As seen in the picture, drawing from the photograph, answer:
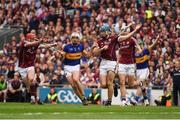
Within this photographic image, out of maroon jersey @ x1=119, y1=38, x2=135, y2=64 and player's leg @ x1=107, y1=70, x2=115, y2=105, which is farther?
maroon jersey @ x1=119, y1=38, x2=135, y2=64

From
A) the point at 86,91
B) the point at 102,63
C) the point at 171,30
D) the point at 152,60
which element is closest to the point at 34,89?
the point at 102,63

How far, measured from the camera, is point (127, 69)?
86.2 ft

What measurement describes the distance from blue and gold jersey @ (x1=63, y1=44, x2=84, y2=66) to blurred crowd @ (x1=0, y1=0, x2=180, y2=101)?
4.62 metres

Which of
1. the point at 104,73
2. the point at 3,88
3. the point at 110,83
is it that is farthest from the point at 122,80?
the point at 3,88

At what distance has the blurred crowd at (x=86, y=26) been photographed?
32.8 metres

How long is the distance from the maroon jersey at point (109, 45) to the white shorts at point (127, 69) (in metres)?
1.03

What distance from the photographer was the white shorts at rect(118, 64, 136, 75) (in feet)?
84.9

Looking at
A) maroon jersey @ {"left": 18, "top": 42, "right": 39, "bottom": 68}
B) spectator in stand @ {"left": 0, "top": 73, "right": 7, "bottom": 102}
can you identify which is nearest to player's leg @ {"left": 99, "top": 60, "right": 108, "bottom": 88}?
maroon jersey @ {"left": 18, "top": 42, "right": 39, "bottom": 68}

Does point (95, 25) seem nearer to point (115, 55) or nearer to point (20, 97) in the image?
point (20, 97)

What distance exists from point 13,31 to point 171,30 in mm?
8981

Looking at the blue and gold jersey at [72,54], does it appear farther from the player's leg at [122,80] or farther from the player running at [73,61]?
the player's leg at [122,80]

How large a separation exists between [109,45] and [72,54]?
148 centimetres

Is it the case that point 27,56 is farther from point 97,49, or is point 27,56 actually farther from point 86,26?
point 86,26

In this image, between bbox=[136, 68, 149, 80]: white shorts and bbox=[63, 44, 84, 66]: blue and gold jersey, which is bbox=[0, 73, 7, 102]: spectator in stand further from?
bbox=[63, 44, 84, 66]: blue and gold jersey
